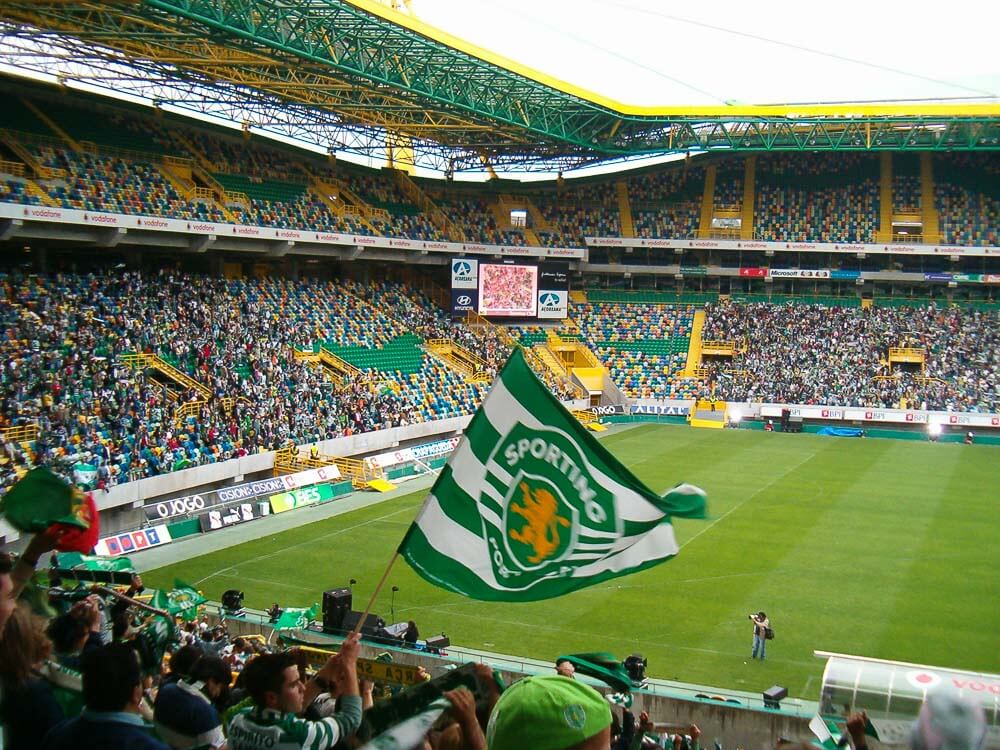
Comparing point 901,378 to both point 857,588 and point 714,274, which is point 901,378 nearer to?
point 714,274

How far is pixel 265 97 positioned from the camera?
38.4 meters

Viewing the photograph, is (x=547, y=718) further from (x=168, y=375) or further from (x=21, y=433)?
(x=168, y=375)

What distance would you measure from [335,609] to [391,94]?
2470cm

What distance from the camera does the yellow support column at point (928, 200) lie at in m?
54.4

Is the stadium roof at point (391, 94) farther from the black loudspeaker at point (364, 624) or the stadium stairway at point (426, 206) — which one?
the black loudspeaker at point (364, 624)

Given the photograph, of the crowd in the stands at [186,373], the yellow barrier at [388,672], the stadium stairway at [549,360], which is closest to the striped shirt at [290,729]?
the yellow barrier at [388,672]

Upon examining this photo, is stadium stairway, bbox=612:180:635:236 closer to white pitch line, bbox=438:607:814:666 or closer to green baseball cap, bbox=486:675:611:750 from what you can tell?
white pitch line, bbox=438:607:814:666

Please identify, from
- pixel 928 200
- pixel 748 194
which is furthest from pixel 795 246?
pixel 928 200

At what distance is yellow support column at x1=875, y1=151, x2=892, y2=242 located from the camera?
55062 millimetres

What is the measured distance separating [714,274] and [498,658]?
42414mm

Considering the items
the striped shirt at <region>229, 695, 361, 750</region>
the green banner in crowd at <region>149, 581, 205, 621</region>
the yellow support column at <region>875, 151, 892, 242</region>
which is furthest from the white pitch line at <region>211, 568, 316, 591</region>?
the yellow support column at <region>875, 151, 892, 242</region>

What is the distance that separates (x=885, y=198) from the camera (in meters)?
56.6

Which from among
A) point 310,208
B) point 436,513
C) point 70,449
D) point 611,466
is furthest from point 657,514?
point 310,208

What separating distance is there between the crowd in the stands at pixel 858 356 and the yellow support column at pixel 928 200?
3.97 m
